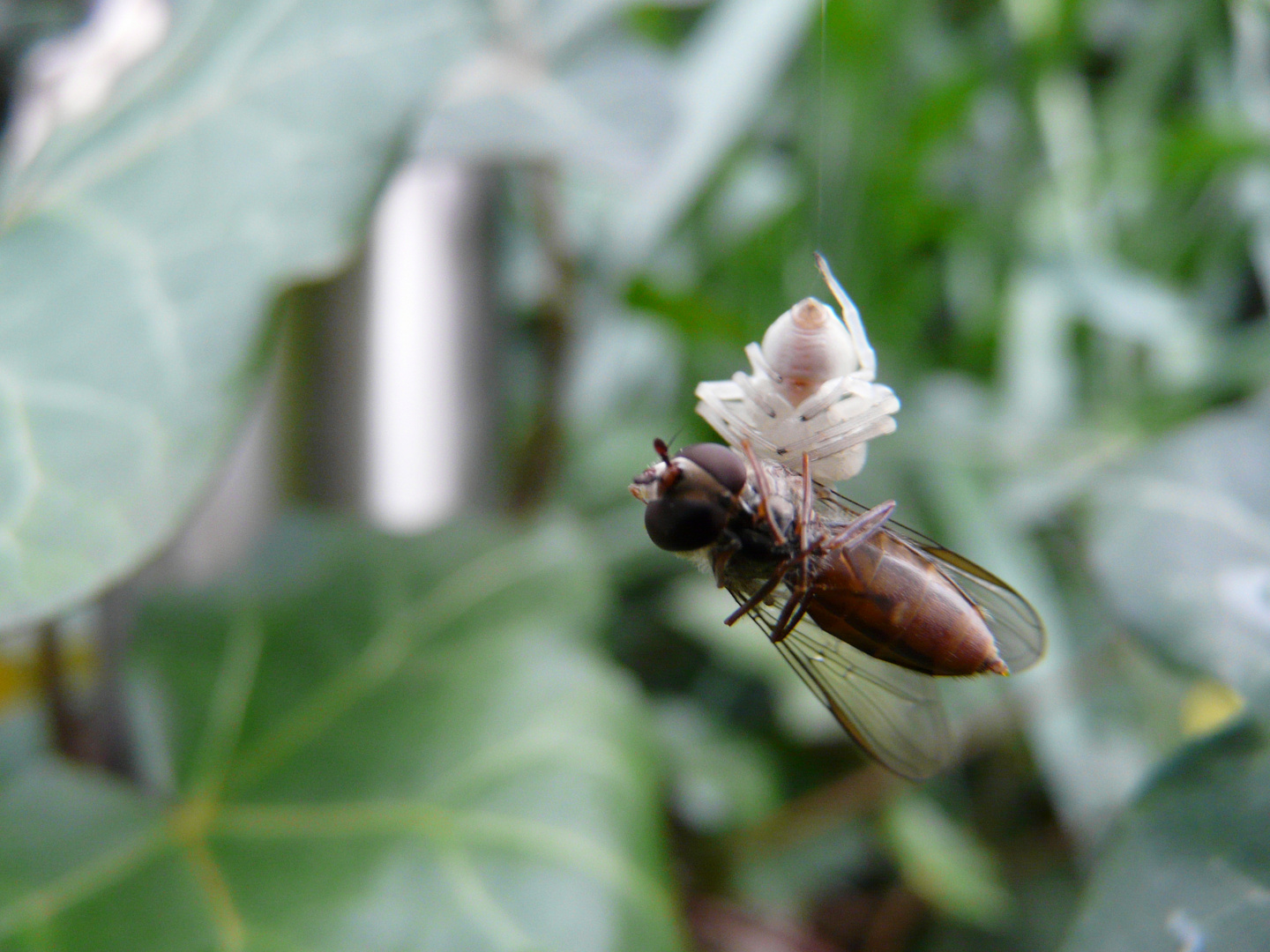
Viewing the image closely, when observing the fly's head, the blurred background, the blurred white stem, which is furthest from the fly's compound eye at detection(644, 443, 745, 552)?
the blurred white stem

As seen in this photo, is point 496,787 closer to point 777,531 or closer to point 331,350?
point 777,531

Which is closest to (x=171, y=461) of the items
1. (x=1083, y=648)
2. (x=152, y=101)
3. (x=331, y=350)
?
(x=152, y=101)

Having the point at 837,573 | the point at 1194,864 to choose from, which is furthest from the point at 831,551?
the point at 1194,864

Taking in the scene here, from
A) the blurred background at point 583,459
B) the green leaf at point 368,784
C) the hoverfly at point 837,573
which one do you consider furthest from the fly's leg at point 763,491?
the green leaf at point 368,784

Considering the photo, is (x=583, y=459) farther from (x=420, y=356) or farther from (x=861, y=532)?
(x=861, y=532)

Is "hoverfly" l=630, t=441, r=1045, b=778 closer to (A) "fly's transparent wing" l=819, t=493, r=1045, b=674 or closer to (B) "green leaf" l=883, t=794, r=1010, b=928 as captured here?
(A) "fly's transparent wing" l=819, t=493, r=1045, b=674
